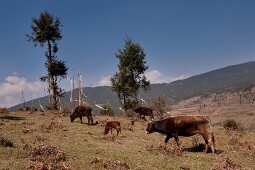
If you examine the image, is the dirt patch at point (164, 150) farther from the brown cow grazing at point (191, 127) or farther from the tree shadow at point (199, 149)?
the tree shadow at point (199, 149)

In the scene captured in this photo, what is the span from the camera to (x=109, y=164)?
17.9 m

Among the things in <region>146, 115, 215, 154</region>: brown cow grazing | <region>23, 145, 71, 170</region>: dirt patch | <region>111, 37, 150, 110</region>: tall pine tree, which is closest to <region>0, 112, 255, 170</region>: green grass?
<region>23, 145, 71, 170</region>: dirt patch

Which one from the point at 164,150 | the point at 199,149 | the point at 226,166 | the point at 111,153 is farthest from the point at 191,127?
the point at 111,153

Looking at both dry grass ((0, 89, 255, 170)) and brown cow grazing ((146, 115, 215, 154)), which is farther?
brown cow grazing ((146, 115, 215, 154))

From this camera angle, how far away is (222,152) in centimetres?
2459

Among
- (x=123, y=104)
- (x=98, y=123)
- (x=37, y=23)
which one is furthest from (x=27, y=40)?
(x=98, y=123)

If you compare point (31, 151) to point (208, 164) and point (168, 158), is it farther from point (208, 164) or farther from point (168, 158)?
point (208, 164)

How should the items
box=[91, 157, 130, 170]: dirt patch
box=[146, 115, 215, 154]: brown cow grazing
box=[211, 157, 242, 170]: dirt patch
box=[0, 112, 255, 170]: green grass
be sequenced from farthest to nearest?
box=[146, 115, 215, 154]: brown cow grazing < box=[211, 157, 242, 170]: dirt patch < box=[0, 112, 255, 170]: green grass < box=[91, 157, 130, 170]: dirt patch

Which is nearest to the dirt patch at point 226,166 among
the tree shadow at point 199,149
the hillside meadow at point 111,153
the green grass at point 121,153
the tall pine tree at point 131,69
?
the hillside meadow at point 111,153

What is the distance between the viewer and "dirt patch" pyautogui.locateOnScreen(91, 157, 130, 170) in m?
17.6

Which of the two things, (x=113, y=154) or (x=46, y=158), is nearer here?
(x=46, y=158)

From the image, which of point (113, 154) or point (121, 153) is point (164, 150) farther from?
point (113, 154)

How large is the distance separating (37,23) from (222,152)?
144 ft

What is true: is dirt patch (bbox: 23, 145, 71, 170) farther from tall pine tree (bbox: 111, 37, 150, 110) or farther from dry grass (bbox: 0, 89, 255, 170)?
tall pine tree (bbox: 111, 37, 150, 110)
